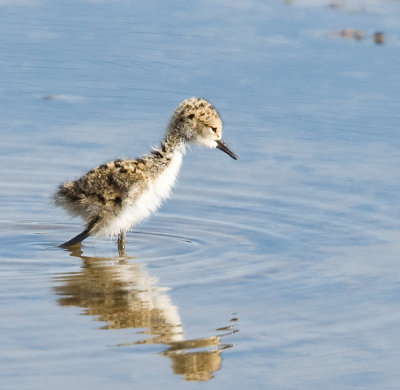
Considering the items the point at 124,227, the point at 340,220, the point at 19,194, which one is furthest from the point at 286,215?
the point at 19,194

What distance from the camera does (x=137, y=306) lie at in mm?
6199

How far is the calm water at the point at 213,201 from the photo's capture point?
17.9 feet

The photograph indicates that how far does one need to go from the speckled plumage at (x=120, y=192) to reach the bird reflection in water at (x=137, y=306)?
227 millimetres

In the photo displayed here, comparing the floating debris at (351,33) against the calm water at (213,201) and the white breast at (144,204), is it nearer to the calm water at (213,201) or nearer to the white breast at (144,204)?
the calm water at (213,201)

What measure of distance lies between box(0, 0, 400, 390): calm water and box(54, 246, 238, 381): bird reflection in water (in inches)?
0.6

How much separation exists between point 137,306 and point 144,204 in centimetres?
127

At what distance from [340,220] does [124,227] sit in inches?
52.8

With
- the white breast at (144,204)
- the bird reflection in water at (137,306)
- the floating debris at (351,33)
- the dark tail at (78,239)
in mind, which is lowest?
the bird reflection in water at (137,306)

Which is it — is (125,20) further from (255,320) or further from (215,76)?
(255,320)

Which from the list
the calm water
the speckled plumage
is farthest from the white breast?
the calm water

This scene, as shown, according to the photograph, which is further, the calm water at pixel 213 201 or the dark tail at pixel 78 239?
the dark tail at pixel 78 239

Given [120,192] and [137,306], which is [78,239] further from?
[137,306]

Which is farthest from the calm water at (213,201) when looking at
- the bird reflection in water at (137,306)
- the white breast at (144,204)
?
the white breast at (144,204)

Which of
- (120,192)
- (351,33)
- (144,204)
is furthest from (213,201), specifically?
(351,33)
